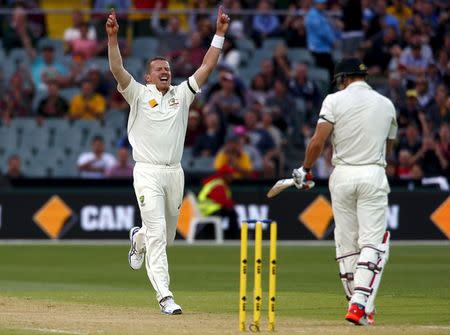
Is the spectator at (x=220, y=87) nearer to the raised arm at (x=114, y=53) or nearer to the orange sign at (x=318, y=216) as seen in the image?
the orange sign at (x=318, y=216)

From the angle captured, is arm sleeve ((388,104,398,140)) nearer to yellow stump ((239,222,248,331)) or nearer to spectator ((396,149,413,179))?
yellow stump ((239,222,248,331))

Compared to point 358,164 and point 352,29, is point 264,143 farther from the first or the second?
point 358,164

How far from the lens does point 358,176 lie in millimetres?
10867

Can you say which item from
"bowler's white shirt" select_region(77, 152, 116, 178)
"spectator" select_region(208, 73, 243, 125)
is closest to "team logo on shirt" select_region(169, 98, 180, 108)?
"bowler's white shirt" select_region(77, 152, 116, 178)

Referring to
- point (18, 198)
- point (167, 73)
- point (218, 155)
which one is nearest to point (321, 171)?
point (218, 155)

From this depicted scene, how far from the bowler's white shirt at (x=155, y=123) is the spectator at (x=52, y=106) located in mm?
14133

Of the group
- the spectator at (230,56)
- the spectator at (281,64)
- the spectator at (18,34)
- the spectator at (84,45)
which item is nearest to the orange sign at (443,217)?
the spectator at (281,64)

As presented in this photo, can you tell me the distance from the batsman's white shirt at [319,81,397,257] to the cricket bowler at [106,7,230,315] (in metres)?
1.75

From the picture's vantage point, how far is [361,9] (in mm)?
27188

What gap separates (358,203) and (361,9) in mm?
16752

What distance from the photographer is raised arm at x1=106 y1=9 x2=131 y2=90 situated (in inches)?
467

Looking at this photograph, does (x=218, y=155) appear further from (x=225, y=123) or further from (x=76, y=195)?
(x=76, y=195)

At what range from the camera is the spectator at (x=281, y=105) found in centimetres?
2581

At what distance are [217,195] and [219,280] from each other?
7.07m
